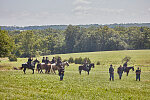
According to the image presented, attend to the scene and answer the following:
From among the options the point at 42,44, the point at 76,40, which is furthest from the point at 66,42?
the point at 42,44

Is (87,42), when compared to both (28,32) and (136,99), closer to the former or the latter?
(28,32)

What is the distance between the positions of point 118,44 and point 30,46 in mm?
47518

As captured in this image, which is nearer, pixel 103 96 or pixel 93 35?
pixel 103 96

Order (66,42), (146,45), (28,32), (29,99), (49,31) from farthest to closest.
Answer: (49,31) → (66,42) → (146,45) → (28,32) → (29,99)

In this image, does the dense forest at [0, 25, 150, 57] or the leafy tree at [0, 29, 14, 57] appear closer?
the leafy tree at [0, 29, 14, 57]

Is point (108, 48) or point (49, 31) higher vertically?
point (49, 31)

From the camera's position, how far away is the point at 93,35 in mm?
140875

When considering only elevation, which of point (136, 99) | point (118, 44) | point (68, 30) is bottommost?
point (136, 99)

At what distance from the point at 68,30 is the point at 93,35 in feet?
65.8

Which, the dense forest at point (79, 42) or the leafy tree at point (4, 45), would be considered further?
the dense forest at point (79, 42)

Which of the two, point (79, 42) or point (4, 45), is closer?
point (4, 45)

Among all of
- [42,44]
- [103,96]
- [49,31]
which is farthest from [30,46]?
[103,96]

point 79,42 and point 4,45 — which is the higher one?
point 79,42

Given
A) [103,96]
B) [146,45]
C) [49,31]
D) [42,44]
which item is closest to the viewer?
[103,96]
